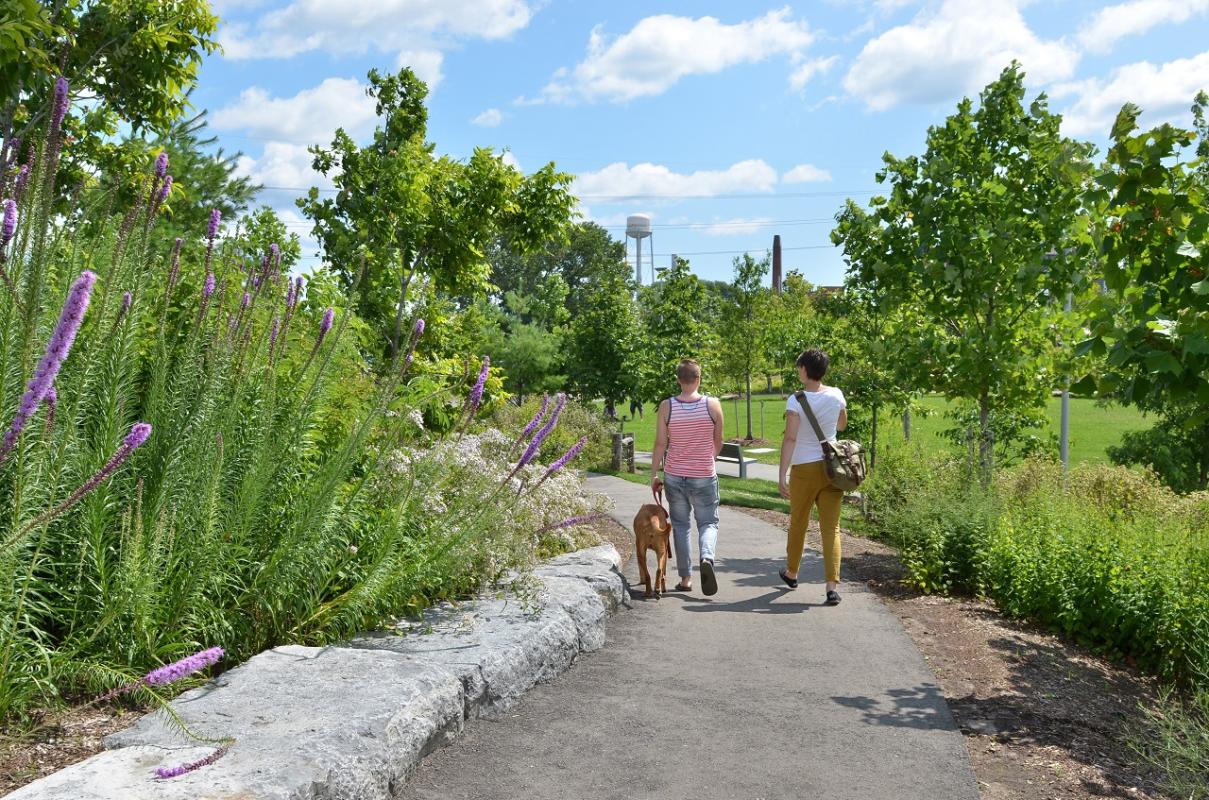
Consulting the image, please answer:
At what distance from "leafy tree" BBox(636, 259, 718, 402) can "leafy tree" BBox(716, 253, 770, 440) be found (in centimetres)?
691

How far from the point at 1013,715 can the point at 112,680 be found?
4586 millimetres

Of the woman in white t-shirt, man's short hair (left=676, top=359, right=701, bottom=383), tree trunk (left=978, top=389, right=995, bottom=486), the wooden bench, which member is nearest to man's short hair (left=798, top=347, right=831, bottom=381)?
the woman in white t-shirt

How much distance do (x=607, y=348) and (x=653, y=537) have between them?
1951 cm

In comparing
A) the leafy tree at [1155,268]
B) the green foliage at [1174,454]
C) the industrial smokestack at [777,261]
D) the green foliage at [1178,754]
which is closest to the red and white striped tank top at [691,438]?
the leafy tree at [1155,268]

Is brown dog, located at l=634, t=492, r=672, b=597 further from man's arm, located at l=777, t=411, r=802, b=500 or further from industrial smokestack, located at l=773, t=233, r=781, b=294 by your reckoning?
industrial smokestack, located at l=773, t=233, r=781, b=294

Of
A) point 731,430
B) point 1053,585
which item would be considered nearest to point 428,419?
point 1053,585

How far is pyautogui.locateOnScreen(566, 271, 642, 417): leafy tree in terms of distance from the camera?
87.5 ft

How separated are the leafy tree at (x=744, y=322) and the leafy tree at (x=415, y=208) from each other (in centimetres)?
2281

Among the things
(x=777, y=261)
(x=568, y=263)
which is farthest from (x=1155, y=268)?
(x=777, y=261)

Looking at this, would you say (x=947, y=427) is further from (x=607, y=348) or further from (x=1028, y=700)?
(x=1028, y=700)

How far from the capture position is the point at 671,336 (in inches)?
1030

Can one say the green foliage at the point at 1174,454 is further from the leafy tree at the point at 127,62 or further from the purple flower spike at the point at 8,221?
the purple flower spike at the point at 8,221

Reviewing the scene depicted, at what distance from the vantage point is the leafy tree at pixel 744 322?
1330 inches

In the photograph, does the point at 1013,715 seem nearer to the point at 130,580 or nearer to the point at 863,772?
the point at 863,772
